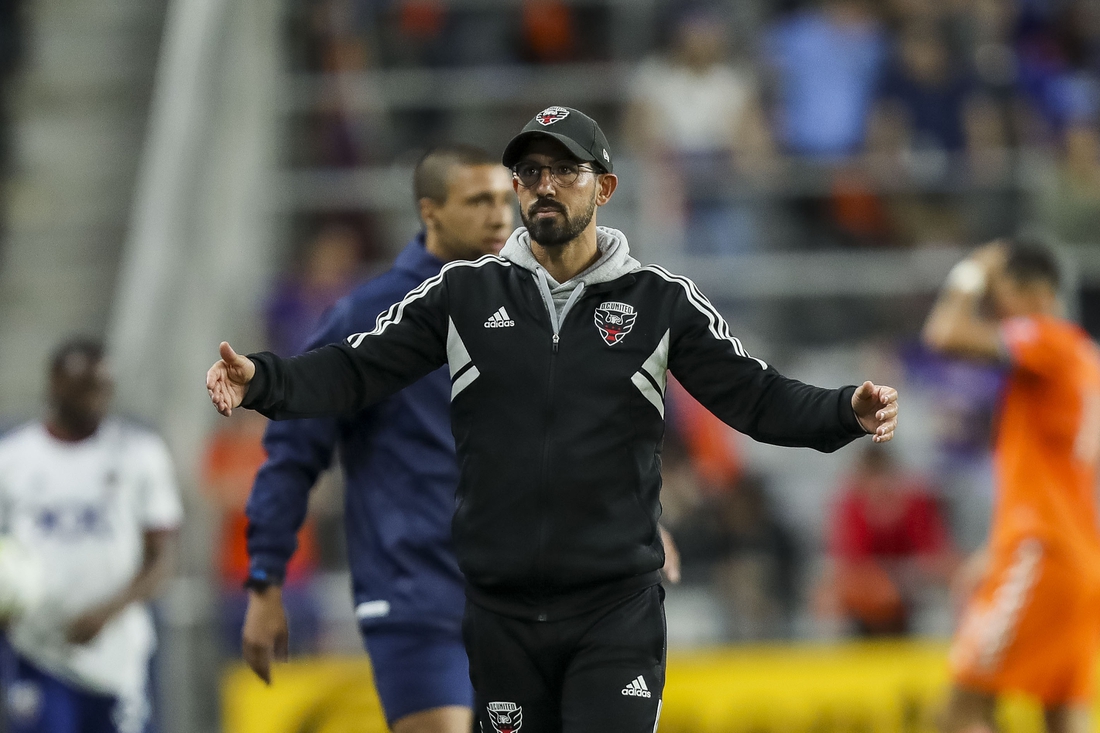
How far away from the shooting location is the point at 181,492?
10875 millimetres

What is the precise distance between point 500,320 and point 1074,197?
9.07 meters

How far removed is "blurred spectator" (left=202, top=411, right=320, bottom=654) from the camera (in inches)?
418

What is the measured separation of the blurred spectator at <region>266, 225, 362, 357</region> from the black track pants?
7709 millimetres

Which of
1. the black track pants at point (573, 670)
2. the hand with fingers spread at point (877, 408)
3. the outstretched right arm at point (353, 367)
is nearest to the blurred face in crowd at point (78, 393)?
the outstretched right arm at point (353, 367)

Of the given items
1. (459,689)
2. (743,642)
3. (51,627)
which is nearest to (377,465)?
(459,689)

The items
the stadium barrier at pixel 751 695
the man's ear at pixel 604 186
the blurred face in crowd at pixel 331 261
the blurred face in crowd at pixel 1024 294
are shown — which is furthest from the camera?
the blurred face in crowd at pixel 331 261

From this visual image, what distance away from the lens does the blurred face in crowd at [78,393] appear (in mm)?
7836

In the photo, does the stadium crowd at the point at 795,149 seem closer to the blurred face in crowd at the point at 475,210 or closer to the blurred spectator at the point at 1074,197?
the blurred spectator at the point at 1074,197

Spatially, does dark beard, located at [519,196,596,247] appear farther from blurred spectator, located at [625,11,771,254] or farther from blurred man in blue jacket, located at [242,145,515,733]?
blurred spectator, located at [625,11,771,254]

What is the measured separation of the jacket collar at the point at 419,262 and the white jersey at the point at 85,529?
241 cm

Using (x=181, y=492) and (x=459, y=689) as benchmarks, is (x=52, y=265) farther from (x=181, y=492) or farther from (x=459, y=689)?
(x=459, y=689)

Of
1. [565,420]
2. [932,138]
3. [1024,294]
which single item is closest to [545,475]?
[565,420]

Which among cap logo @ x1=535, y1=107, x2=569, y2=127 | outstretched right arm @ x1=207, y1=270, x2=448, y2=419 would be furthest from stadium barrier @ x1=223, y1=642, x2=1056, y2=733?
cap logo @ x1=535, y1=107, x2=569, y2=127

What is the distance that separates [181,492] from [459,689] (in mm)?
5396
